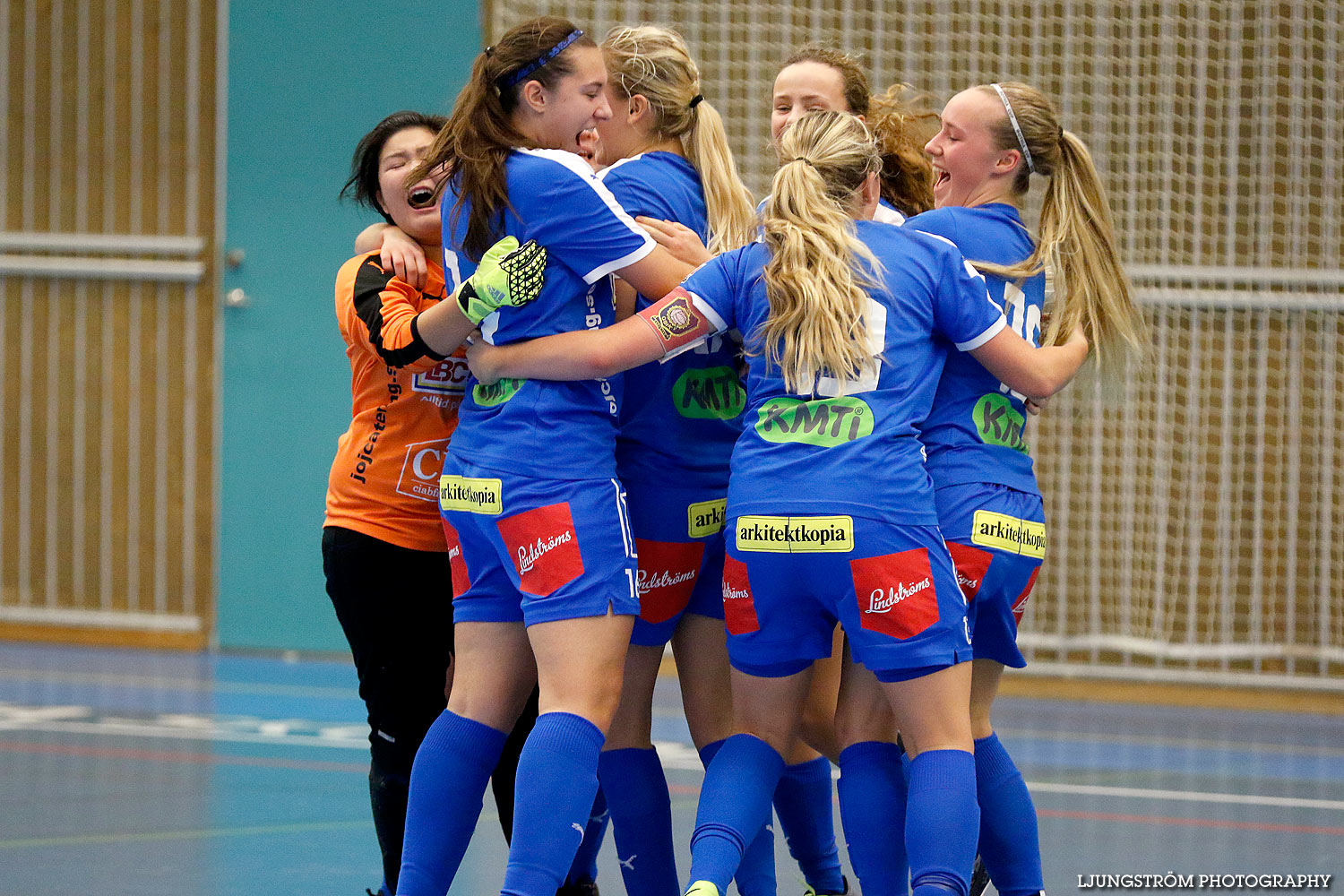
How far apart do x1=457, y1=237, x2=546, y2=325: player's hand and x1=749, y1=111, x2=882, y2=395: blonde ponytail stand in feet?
1.17

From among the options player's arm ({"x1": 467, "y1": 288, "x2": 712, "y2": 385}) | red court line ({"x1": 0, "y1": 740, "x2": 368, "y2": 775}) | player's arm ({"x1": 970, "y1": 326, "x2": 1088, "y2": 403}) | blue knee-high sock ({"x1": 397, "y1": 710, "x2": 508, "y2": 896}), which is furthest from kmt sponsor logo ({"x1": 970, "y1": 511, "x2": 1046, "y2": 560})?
red court line ({"x1": 0, "y1": 740, "x2": 368, "y2": 775})

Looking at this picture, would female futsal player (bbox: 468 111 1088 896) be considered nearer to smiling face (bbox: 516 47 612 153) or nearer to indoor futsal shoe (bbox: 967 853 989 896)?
smiling face (bbox: 516 47 612 153)

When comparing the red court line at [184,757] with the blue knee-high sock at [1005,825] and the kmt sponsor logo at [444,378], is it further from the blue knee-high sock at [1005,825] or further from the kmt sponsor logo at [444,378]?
the blue knee-high sock at [1005,825]

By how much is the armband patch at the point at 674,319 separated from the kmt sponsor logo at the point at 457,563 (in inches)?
18.7

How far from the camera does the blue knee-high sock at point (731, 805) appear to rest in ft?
7.16

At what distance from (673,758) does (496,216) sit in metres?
2.68

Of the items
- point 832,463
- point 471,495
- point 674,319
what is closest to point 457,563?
point 471,495

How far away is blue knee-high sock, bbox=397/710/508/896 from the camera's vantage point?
228 cm

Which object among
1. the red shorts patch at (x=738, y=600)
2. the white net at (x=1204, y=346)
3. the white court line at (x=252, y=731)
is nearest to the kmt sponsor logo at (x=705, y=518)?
the red shorts patch at (x=738, y=600)

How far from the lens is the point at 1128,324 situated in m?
2.52

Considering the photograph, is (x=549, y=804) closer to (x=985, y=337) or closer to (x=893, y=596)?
(x=893, y=596)

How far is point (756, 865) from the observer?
2.52 m

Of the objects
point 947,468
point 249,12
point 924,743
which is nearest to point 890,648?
point 924,743

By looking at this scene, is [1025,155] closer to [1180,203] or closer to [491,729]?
[491,729]
